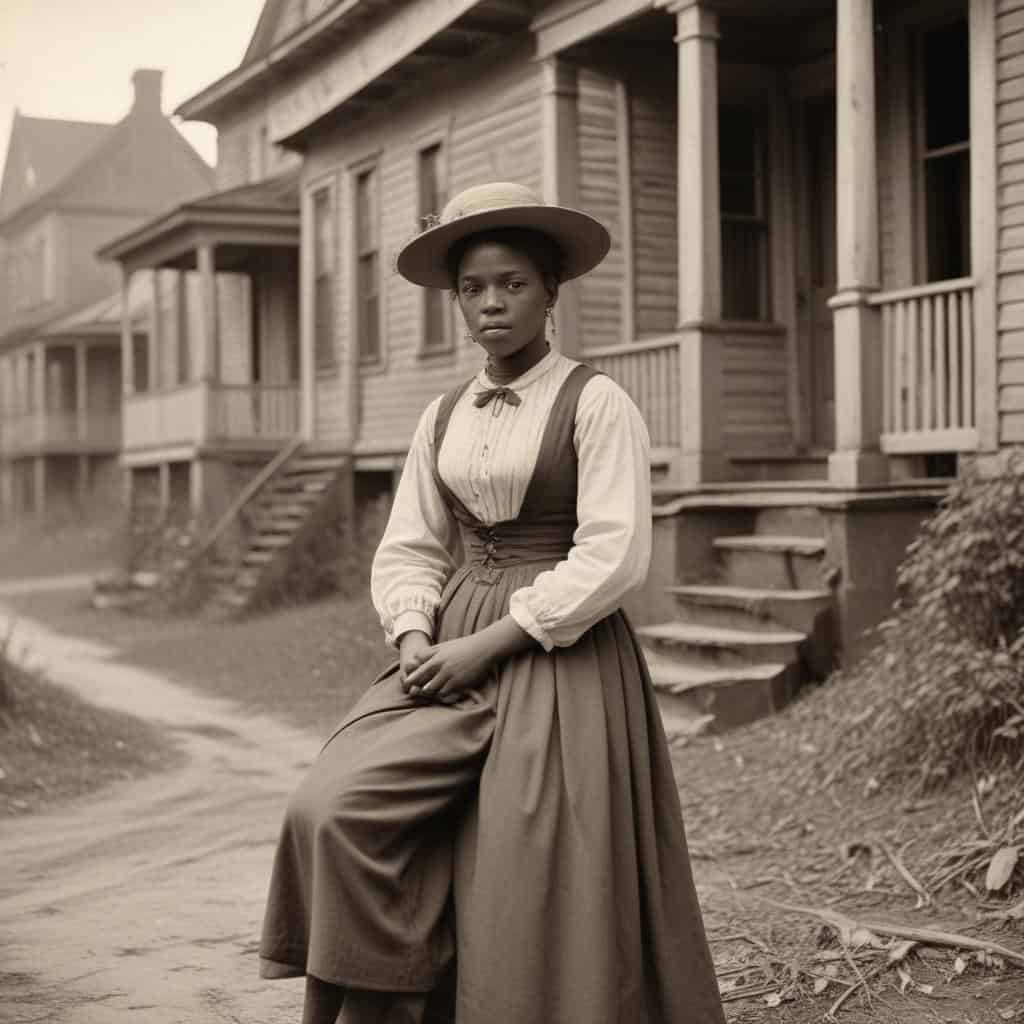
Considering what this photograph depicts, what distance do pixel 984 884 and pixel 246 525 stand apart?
1292cm

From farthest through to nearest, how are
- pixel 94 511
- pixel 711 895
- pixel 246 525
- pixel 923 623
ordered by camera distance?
pixel 94 511, pixel 246 525, pixel 923 623, pixel 711 895

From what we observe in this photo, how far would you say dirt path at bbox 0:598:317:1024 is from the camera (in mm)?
4133

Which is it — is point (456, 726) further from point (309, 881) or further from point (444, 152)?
point (444, 152)

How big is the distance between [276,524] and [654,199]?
233 inches

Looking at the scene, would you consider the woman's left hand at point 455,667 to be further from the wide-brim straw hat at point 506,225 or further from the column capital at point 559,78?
the column capital at point 559,78

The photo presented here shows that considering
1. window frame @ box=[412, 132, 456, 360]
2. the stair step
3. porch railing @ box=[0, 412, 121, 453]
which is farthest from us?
porch railing @ box=[0, 412, 121, 453]

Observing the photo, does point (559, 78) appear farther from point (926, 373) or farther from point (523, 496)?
point (523, 496)

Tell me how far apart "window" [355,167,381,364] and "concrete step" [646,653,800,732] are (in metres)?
9.48

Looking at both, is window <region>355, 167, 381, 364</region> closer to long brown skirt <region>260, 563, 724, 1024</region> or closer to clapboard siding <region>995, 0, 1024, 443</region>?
clapboard siding <region>995, 0, 1024, 443</region>

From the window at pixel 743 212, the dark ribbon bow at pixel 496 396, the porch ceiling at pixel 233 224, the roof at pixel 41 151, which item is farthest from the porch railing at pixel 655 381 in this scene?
the roof at pixel 41 151

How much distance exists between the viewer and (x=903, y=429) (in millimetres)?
8508

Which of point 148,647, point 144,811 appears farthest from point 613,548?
point 148,647

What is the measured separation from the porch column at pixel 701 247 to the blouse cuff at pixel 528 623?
22.2 ft

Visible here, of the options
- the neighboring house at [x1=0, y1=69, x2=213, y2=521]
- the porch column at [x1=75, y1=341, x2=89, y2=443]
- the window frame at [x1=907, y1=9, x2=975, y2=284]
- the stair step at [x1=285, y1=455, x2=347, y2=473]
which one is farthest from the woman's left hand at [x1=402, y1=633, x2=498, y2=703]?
the porch column at [x1=75, y1=341, x2=89, y2=443]
